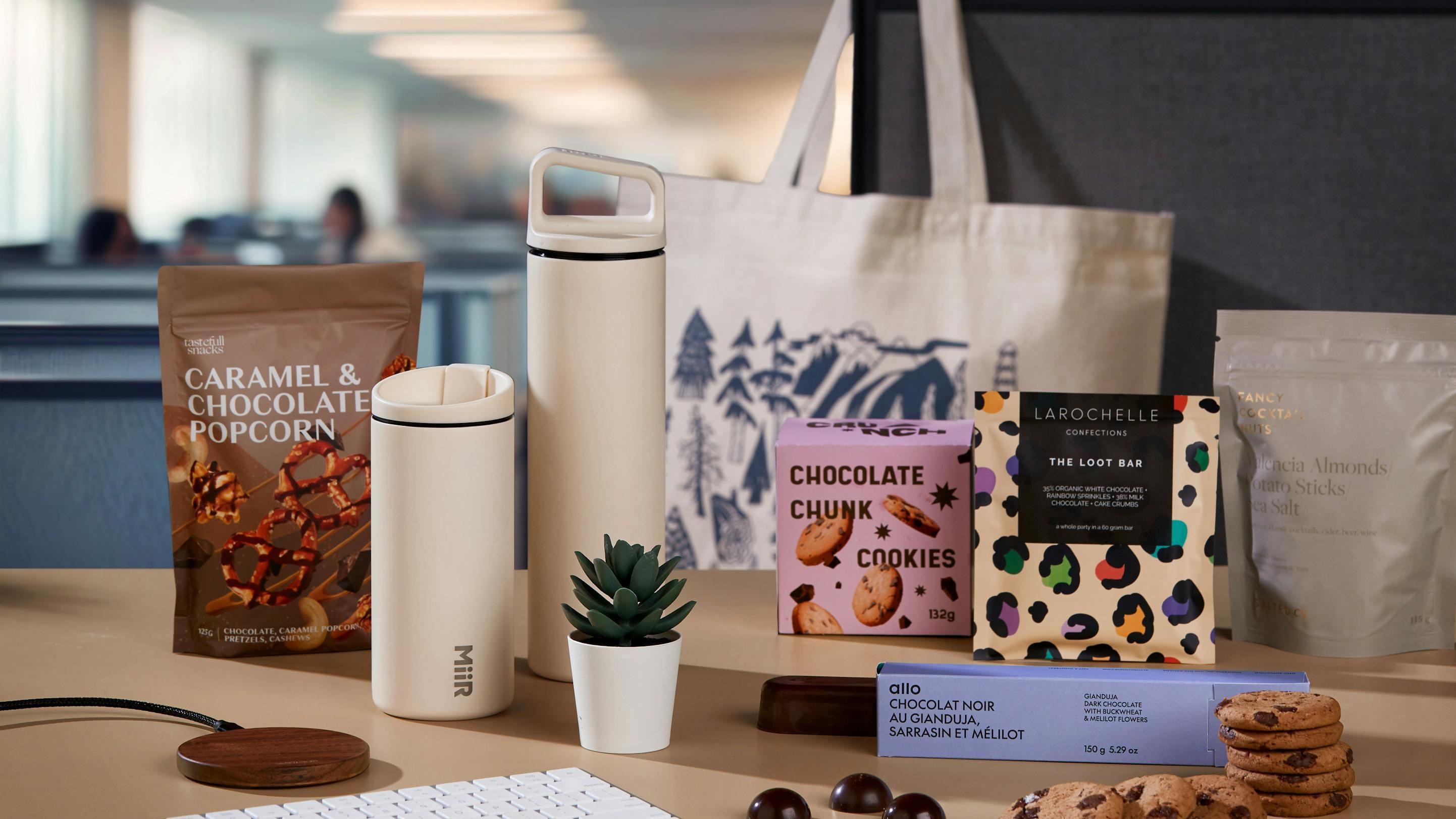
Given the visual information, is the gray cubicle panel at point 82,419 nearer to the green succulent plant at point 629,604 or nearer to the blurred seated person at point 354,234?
the blurred seated person at point 354,234

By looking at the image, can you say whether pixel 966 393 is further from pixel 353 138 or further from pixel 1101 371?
pixel 353 138

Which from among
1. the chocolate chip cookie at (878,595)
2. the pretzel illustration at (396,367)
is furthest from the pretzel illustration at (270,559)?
the chocolate chip cookie at (878,595)

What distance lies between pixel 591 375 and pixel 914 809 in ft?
1.02

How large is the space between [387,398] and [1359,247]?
104 centimetres

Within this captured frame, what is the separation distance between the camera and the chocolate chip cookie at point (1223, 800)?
0.58 metres

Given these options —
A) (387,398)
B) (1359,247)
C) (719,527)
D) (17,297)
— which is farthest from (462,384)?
(17,297)

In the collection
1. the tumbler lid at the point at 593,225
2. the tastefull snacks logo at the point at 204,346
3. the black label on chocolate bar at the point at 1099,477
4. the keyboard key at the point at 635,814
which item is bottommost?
the keyboard key at the point at 635,814

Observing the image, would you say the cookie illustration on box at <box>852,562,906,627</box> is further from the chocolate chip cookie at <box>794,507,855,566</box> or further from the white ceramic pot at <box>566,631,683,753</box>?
the white ceramic pot at <box>566,631,683,753</box>

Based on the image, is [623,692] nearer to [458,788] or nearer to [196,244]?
[458,788]

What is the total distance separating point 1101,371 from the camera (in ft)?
4.38

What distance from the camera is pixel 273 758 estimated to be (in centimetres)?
64

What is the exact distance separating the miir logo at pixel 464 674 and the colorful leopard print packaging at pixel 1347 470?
1.65 feet

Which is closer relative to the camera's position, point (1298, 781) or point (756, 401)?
point (1298, 781)

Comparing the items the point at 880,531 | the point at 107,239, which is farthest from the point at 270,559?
the point at 107,239
